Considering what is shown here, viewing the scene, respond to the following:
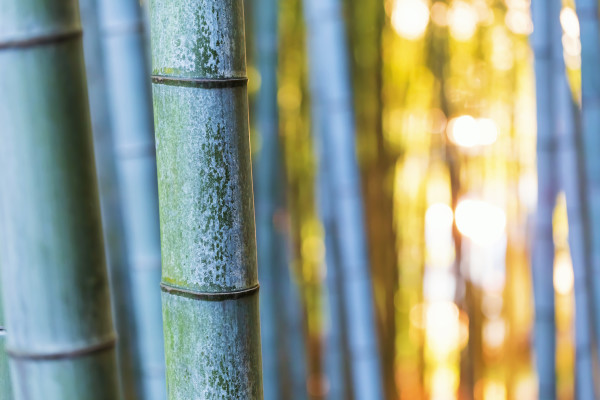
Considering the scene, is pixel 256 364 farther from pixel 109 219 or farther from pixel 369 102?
pixel 369 102

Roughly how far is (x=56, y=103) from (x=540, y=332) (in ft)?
3.53

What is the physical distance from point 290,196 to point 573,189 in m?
1.24

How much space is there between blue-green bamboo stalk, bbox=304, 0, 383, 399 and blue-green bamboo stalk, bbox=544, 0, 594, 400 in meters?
0.38

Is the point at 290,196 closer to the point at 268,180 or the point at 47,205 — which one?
the point at 268,180

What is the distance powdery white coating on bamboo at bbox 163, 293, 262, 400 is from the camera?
15.7 inches

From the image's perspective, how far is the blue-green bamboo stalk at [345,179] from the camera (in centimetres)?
129

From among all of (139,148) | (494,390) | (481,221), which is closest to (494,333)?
(494,390)

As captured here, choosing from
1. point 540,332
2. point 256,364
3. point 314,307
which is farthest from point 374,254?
point 256,364

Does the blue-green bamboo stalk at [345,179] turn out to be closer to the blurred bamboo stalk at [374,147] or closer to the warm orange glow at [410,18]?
the blurred bamboo stalk at [374,147]

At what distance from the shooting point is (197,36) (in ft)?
1.22

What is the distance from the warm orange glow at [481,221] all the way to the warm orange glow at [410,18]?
0.72 meters

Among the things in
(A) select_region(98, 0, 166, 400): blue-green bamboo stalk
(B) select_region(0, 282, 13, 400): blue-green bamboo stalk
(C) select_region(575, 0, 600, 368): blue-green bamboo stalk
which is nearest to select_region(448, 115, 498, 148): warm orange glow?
(C) select_region(575, 0, 600, 368): blue-green bamboo stalk

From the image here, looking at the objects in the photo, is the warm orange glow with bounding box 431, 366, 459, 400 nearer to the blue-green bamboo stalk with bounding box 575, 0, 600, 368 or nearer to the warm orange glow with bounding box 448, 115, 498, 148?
the warm orange glow with bounding box 448, 115, 498, 148

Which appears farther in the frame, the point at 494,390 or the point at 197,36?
the point at 494,390
